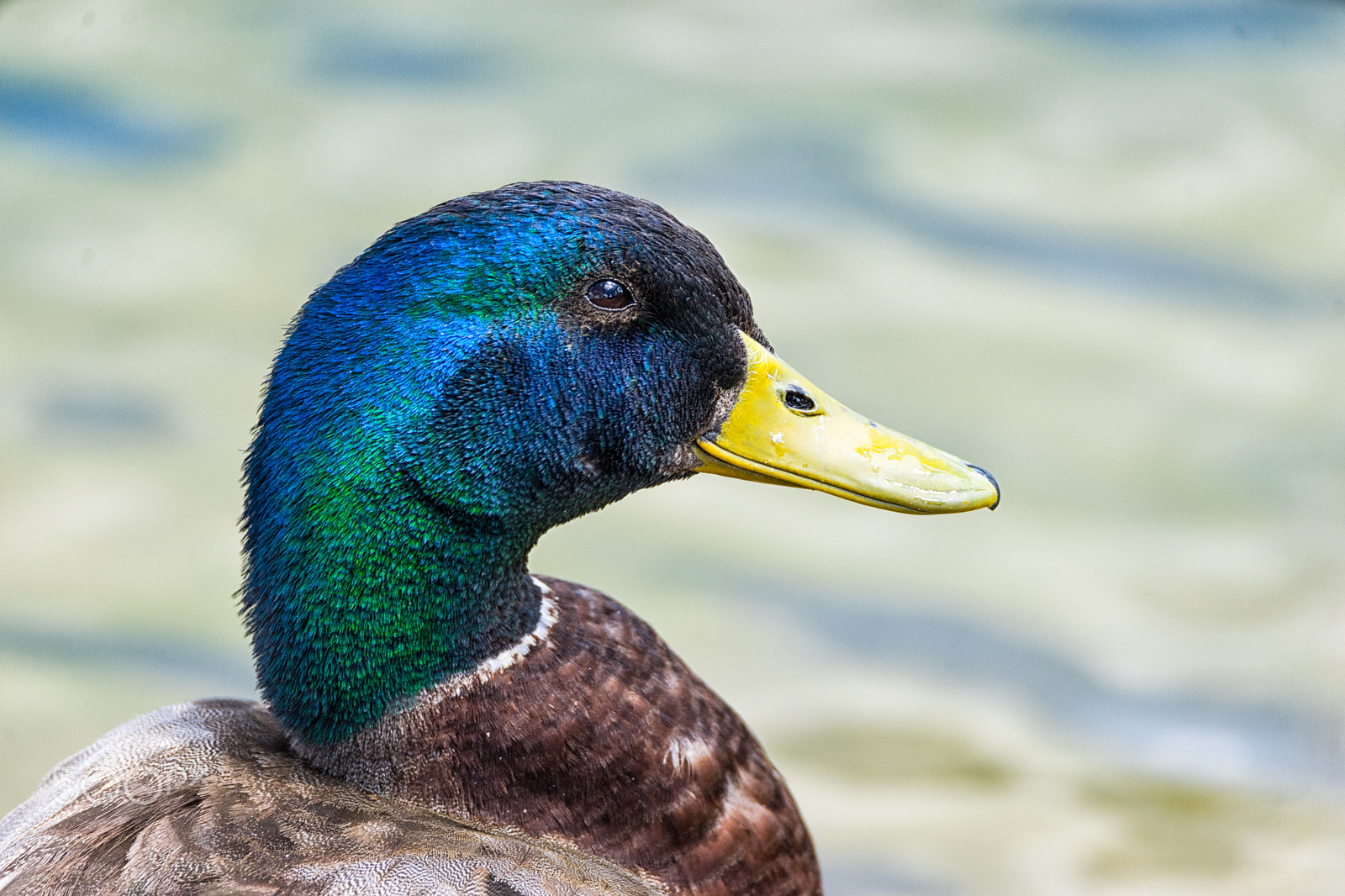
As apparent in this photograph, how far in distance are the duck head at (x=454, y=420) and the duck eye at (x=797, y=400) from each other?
10cm

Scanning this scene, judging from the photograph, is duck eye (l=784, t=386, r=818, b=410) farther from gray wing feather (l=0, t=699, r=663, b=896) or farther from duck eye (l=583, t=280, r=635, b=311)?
gray wing feather (l=0, t=699, r=663, b=896)

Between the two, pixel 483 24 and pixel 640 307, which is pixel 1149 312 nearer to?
pixel 483 24

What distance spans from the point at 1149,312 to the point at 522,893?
358 cm

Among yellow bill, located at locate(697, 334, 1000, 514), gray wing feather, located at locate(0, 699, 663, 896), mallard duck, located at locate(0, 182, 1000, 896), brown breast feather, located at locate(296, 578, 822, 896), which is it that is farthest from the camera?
yellow bill, located at locate(697, 334, 1000, 514)

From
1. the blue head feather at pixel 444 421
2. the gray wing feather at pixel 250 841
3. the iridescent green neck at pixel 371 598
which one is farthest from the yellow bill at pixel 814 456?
the gray wing feather at pixel 250 841

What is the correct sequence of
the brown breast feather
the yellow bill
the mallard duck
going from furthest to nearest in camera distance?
the yellow bill < the brown breast feather < the mallard duck

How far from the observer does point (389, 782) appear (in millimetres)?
2047

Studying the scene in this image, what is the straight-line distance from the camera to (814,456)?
2156 mm

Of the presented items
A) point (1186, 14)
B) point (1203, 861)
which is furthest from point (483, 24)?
point (1203, 861)

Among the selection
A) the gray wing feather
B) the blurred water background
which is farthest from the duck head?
the blurred water background

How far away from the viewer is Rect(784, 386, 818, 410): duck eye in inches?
85.7

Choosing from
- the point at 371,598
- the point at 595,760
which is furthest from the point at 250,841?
the point at 595,760

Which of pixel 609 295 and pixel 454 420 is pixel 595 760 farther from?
pixel 609 295

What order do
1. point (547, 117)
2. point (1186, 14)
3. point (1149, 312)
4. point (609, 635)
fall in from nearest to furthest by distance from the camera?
point (609, 635) < point (1149, 312) < point (547, 117) < point (1186, 14)
